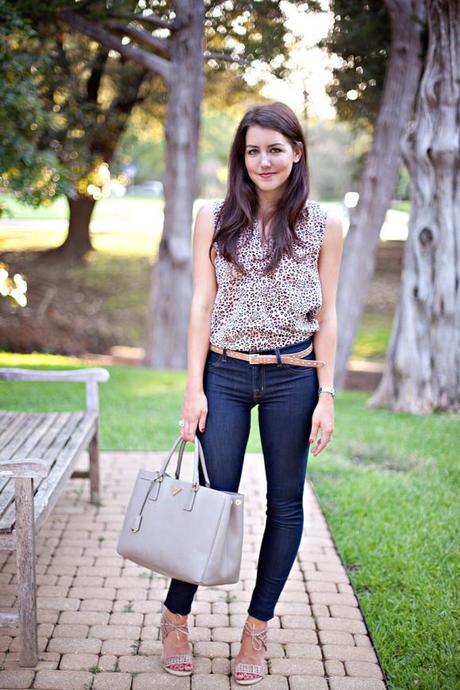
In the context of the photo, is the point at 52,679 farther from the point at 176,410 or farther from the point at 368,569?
the point at 176,410

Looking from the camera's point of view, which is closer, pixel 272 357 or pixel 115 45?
pixel 272 357

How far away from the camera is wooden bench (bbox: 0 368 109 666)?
2.92m

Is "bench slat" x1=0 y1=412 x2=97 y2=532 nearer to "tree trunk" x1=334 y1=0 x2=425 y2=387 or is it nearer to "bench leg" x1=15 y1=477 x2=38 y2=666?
"bench leg" x1=15 y1=477 x2=38 y2=666

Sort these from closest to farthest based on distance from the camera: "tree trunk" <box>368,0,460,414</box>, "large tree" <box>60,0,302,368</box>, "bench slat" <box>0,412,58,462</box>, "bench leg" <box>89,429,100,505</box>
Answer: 1. "bench slat" <box>0,412,58,462</box>
2. "bench leg" <box>89,429,100,505</box>
3. "tree trunk" <box>368,0,460,414</box>
4. "large tree" <box>60,0,302,368</box>

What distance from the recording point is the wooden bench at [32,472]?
2916 mm

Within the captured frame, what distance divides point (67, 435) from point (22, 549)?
1.33 m

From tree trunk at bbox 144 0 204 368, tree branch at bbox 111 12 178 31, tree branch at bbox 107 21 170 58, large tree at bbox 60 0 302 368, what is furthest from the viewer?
tree trunk at bbox 144 0 204 368

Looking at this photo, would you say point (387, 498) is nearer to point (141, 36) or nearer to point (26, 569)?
point (26, 569)

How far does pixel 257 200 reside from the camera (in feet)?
9.39

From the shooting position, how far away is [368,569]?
3961 millimetres

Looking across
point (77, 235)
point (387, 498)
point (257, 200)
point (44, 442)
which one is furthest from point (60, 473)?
point (77, 235)

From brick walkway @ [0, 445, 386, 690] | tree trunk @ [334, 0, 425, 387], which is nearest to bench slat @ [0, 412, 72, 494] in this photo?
brick walkway @ [0, 445, 386, 690]

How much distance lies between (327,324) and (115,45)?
7.76 m

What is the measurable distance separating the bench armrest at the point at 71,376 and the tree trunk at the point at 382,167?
5728 mm
